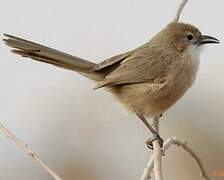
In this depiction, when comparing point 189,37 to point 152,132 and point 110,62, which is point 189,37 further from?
point 152,132

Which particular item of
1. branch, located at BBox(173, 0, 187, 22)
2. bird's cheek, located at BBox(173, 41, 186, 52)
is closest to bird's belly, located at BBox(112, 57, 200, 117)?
bird's cheek, located at BBox(173, 41, 186, 52)

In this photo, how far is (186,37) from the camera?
5.09 meters

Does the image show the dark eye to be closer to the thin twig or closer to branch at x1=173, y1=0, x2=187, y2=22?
branch at x1=173, y1=0, x2=187, y2=22

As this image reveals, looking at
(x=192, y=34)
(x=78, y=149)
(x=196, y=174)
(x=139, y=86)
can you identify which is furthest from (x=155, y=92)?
(x=78, y=149)

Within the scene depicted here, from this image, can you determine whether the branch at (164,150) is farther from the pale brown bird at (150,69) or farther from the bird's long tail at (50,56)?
the bird's long tail at (50,56)

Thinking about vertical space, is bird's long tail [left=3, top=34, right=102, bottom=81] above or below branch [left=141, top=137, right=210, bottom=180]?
above

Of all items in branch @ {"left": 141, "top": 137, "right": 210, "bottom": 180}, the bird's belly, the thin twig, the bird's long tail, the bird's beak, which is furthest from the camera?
the bird's beak

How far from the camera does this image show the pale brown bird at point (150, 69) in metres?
4.91

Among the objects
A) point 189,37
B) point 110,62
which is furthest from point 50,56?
point 189,37

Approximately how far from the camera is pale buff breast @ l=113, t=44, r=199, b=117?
4906 millimetres

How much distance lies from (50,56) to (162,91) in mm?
792

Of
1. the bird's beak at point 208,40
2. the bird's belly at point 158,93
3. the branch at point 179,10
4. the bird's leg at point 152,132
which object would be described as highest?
the branch at point 179,10

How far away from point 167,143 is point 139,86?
1056mm

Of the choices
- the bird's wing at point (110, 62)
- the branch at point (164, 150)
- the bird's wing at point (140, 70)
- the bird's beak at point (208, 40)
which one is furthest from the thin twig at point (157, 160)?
the bird's beak at point (208, 40)
